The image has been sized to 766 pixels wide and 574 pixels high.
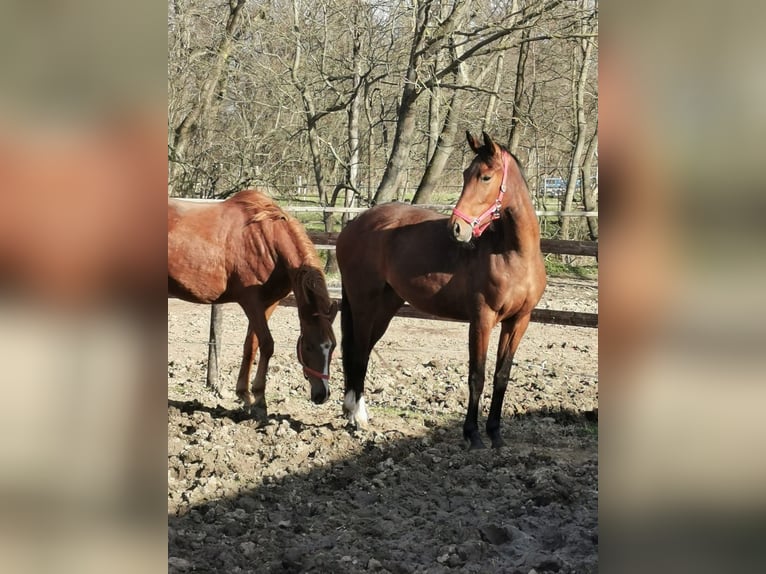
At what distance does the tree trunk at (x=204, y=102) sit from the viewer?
10406 mm

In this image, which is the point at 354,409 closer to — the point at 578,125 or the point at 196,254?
the point at 196,254

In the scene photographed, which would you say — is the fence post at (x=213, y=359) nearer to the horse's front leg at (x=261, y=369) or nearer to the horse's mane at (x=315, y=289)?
the horse's front leg at (x=261, y=369)

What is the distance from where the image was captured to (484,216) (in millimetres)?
4309

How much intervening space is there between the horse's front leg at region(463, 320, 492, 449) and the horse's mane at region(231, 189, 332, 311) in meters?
1.02

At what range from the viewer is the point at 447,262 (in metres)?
4.88

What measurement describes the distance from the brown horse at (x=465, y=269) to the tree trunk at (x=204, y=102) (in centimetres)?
572
